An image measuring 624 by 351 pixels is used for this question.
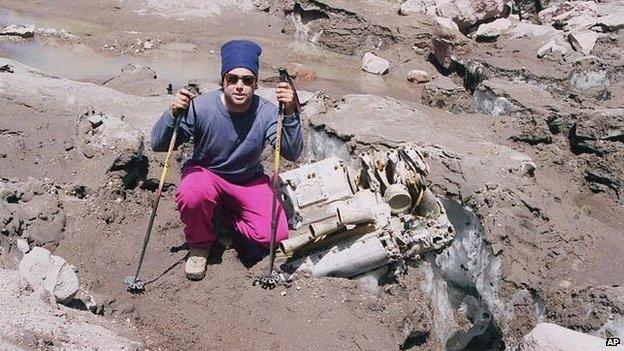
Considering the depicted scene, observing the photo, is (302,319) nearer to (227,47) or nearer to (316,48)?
(227,47)

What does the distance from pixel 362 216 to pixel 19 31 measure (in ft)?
26.6

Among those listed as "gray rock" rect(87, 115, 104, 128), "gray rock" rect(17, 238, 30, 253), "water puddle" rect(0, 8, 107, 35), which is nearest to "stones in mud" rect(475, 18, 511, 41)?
"water puddle" rect(0, 8, 107, 35)

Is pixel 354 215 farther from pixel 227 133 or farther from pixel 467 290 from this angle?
pixel 467 290

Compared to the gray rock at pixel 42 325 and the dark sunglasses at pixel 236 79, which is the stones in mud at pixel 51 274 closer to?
the gray rock at pixel 42 325

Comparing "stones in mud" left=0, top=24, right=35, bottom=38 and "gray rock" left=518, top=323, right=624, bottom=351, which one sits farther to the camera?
"stones in mud" left=0, top=24, right=35, bottom=38

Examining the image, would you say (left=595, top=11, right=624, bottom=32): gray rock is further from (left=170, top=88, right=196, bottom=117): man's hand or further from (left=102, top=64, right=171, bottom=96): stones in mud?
(left=170, top=88, right=196, bottom=117): man's hand

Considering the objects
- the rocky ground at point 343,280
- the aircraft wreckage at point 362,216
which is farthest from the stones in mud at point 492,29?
the aircraft wreckage at point 362,216

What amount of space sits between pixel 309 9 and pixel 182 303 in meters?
8.45

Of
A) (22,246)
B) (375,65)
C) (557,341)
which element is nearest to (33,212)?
(22,246)

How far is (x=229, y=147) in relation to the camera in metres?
4.14

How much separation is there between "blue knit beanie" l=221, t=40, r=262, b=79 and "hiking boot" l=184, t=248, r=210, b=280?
1.21m

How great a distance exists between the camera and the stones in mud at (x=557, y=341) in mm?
3471

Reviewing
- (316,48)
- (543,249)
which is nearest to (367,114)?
(543,249)

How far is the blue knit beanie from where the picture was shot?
3.90m
